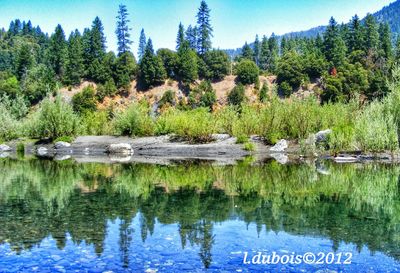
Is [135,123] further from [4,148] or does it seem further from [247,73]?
[247,73]

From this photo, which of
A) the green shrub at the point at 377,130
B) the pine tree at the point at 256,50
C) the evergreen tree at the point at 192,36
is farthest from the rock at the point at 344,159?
the pine tree at the point at 256,50

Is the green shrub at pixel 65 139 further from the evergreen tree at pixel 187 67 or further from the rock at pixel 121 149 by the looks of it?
the evergreen tree at pixel 187 67

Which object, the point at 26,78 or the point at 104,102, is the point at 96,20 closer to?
the point at 26,78

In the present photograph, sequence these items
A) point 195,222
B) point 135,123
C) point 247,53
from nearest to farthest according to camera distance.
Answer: point 195,222 < point 135,123 < point 247,53

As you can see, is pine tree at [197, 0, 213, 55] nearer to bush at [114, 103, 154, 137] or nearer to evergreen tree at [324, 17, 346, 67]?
evergreen tree at [324, 17, 346, 67]

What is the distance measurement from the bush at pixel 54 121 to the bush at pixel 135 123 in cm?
432

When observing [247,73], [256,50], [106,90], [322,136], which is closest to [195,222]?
[322,136]

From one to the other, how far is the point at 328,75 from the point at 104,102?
130ft

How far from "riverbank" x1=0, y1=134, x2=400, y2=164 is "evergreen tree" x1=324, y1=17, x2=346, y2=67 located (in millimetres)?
51945

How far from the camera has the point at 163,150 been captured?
36594mm

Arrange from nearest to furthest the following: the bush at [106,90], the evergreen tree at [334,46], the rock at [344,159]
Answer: the rock at [344,159] → the evergreen tree at [334,46] → the bush at [106,90]

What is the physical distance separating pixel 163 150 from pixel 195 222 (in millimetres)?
25635

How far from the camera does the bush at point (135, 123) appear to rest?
4062 cm

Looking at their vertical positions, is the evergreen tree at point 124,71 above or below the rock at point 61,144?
above
